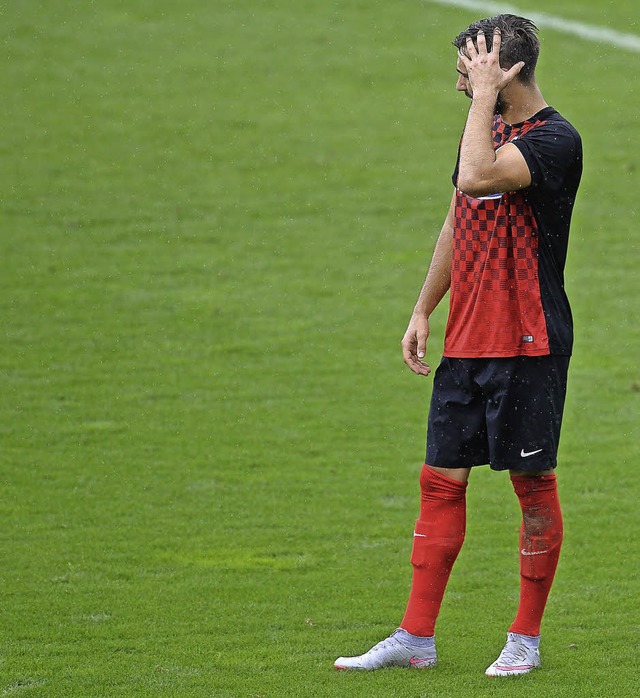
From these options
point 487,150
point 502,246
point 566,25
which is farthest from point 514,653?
point 566,25

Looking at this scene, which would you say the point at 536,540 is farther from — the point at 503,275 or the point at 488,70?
the point at 488,70

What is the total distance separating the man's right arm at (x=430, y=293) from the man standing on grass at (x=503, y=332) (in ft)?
0.08

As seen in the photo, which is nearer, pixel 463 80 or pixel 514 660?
pixel 463 80

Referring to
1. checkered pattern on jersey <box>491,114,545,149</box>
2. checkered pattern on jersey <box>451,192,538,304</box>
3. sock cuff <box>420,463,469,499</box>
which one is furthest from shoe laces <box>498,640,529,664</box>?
checkered pattern on jersey <box>491,114,545,149</box>

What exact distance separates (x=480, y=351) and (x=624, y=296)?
6.29 meters

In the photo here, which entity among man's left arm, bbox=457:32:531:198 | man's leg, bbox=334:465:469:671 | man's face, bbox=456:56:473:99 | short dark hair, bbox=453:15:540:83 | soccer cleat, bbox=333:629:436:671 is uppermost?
short dark hair, bbox=453:15:540:83

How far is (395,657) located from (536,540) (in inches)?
25.0

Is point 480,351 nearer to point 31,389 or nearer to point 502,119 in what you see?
point 502,119

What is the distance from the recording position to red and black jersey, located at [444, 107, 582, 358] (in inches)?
164

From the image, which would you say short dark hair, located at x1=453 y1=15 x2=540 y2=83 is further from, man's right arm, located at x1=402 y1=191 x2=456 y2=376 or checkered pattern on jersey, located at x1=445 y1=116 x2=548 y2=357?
man's right arm, located at x1=402 y1=191 x2=456 y2=376

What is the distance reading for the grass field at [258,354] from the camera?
4.83 m

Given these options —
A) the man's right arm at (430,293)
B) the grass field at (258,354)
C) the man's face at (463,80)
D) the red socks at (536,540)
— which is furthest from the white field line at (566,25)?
the red socks at (536,540)

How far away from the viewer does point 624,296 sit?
10.2 metres

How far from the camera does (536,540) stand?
432 centimetres
